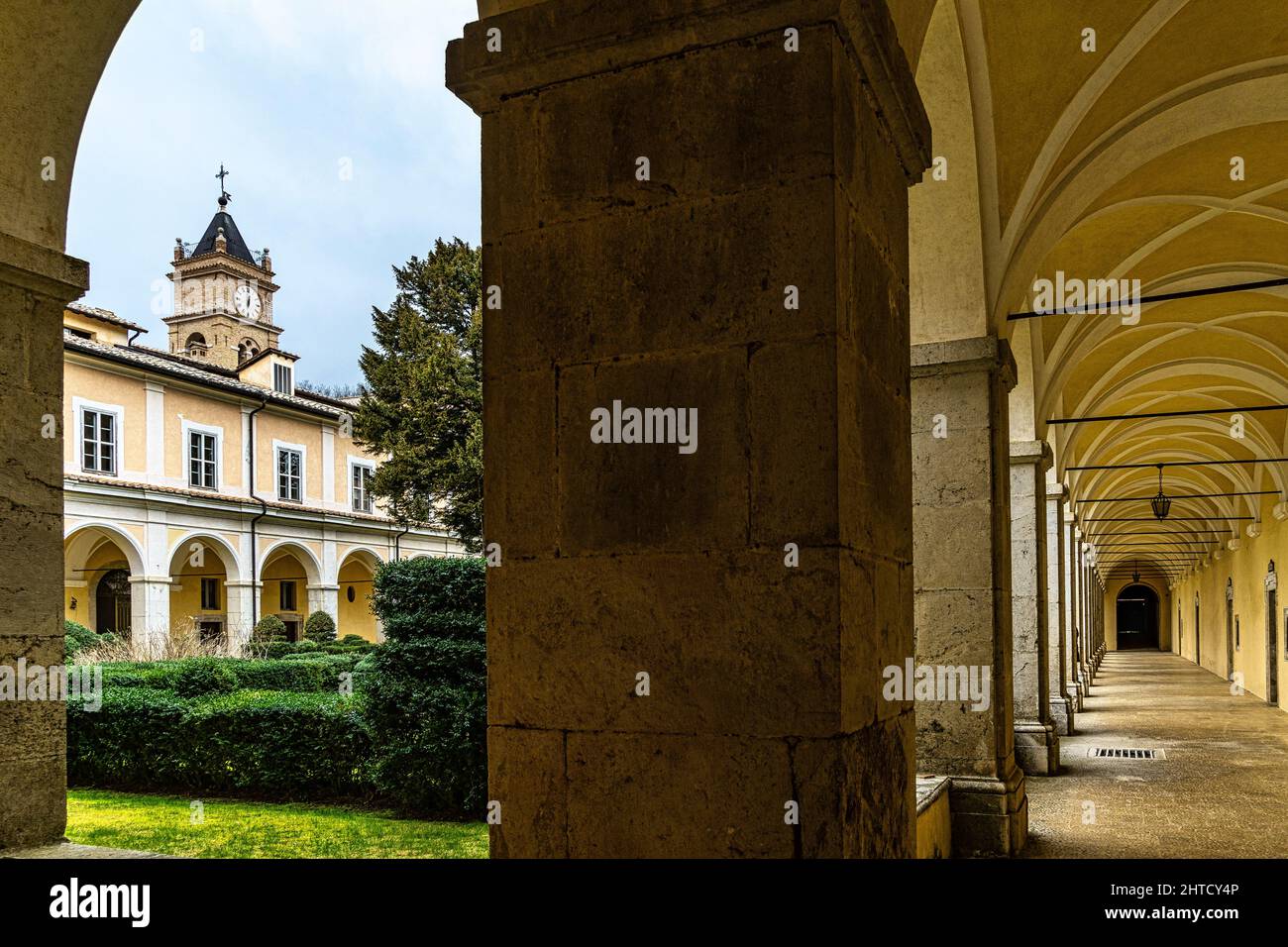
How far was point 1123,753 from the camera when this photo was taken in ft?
39.1

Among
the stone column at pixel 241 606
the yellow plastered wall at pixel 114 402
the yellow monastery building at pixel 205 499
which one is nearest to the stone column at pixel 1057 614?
the yellow monastery building at pixel 205 499

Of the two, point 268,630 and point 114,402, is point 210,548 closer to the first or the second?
point 268,630

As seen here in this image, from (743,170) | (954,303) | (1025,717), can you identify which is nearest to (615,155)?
(743,170)

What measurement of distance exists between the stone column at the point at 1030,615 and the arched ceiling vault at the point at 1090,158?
1.84 feet

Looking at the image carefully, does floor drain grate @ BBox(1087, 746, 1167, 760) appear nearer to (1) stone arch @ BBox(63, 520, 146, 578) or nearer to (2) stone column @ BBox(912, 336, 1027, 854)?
(2) stone column @ BBox(912, 336, 1027, 854)

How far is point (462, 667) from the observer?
905cm

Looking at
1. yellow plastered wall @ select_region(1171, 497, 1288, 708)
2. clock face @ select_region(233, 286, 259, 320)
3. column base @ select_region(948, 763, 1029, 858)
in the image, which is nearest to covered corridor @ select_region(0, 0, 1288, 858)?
column base @ select_region(948, 763, 1029, 858)

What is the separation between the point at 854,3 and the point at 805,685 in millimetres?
1626

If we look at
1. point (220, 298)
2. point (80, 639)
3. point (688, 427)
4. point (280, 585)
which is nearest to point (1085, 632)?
point (80, 639)

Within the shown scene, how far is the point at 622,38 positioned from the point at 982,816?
533cm

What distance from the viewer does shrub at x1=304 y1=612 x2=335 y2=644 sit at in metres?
26.2

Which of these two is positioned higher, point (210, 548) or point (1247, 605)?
point (210, 548)

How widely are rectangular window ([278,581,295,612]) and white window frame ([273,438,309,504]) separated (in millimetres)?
3165

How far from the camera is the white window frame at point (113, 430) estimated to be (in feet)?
72.3
